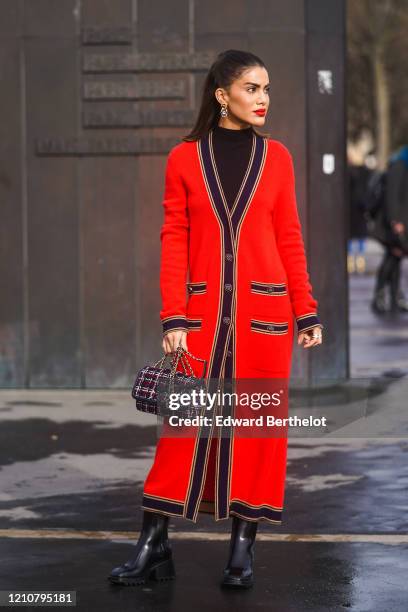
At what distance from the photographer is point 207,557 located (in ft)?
21.6

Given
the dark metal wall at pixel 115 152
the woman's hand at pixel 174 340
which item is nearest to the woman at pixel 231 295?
the woman's hand at pixel 174 340

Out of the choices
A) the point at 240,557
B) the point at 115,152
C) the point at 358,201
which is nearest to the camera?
the point at 240,557

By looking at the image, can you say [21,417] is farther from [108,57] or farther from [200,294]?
[200,294]

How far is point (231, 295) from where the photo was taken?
6016 millimetres

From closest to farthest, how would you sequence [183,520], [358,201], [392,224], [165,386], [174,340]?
[165,386], [174,340], [183,520], [392,224], [358,201]

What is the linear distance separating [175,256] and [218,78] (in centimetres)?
67

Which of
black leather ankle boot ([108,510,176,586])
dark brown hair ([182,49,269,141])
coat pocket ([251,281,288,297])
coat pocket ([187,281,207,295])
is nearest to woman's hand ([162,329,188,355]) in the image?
coat pocket ([187,281,207,295])

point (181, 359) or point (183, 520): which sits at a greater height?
point (181, 359)

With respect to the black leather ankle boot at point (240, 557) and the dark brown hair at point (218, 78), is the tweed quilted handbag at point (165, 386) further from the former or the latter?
the dark brown hair at point (218, 78)

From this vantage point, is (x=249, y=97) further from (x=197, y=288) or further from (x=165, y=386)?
(x=165, y=386)

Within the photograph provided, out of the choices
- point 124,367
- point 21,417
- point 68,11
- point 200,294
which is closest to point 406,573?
point 200,294

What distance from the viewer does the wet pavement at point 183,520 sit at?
6.02 metres

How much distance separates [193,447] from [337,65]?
5699 mm

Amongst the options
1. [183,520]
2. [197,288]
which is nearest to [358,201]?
[183,520]
